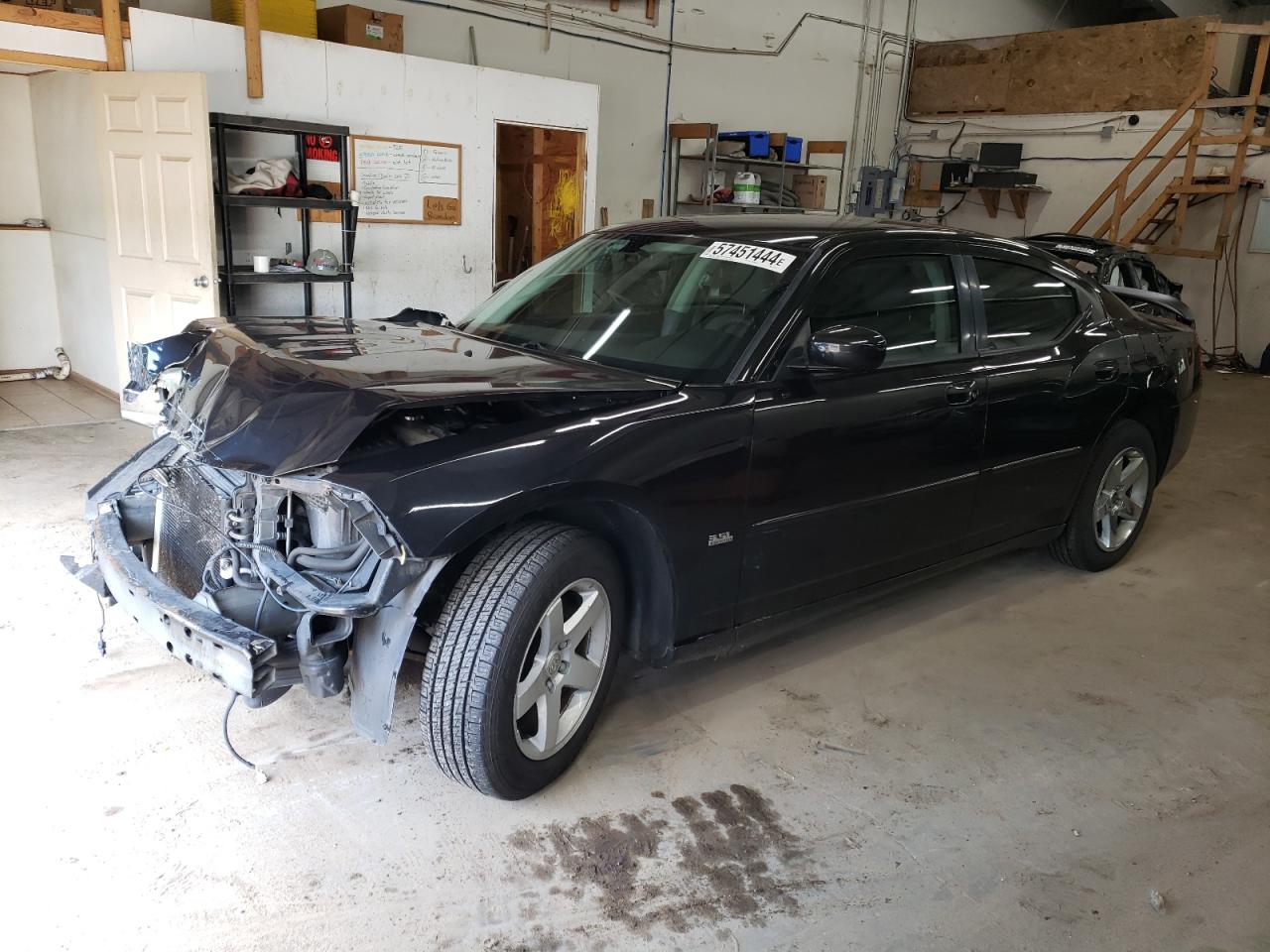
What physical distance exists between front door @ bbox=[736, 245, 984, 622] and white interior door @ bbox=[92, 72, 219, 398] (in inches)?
158

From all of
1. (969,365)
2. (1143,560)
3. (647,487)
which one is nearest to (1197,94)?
(1143,560)

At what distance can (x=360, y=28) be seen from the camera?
21.4 feet

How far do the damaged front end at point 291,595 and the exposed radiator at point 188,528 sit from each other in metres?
0.01

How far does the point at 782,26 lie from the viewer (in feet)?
34.5

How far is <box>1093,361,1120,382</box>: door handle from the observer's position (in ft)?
12.2

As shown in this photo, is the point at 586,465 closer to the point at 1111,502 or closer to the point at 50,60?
the point at 1111,502

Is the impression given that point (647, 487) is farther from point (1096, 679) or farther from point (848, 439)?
point (1096, 679)

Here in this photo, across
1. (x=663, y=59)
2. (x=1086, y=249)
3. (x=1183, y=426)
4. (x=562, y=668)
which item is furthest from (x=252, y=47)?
(x=1086, y=249)

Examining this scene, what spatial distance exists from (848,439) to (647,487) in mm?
758

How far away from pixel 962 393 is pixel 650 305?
1.09 metres

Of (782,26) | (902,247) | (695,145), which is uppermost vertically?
(782,26)

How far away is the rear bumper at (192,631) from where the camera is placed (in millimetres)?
2072

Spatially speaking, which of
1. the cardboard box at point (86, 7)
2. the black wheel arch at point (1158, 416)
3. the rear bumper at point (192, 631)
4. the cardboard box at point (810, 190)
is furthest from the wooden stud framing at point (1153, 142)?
the rear bumper at point (192, 631)

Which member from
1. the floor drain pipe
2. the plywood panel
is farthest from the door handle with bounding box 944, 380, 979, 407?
the plywood panel
